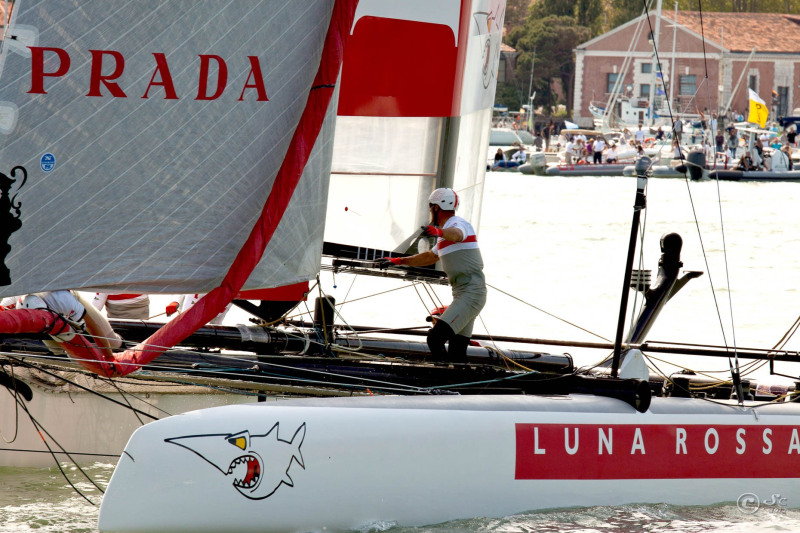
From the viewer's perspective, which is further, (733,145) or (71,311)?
(733,145)

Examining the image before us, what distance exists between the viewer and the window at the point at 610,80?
52.7m

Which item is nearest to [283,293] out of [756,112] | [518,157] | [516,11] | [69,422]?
[69,422]

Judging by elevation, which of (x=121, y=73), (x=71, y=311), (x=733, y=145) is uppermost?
(x=733, y=145)

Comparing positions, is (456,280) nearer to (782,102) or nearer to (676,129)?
(676,129)

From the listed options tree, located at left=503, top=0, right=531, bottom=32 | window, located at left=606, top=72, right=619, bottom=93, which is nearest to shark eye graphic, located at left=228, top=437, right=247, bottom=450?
window, located at left=606, top=72, right=619, bottom=93

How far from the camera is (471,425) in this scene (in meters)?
4.73

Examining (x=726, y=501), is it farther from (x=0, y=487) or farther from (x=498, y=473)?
(x=0, y=487)

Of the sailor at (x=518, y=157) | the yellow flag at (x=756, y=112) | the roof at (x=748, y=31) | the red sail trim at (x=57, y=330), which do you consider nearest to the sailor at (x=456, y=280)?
the red sail trim at (x=57, y=330)

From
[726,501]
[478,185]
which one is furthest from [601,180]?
[726,501]

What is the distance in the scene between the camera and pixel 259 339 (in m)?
5.50

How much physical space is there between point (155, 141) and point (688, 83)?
49.2 m

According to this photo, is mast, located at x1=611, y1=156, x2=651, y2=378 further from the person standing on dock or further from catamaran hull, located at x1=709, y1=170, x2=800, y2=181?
catamaran hull, located at x1=709, y1=170, x2=800, y2=181

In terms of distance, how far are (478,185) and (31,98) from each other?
3.49m

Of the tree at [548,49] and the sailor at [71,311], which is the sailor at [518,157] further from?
the sailor at [71,311]
